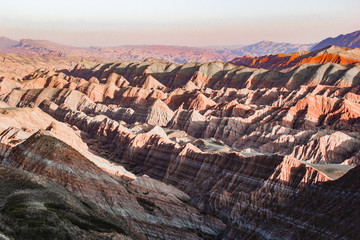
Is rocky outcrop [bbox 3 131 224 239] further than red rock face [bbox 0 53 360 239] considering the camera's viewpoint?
No

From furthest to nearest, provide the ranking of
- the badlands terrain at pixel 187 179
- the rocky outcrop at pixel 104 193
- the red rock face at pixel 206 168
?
the red rock face at pixel 206 168 < the rocky outcrop at pixel 104 193 < the badlands terrain at pixel 187 179

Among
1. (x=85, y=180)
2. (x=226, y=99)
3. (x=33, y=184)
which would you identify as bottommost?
(x=226, y=99)

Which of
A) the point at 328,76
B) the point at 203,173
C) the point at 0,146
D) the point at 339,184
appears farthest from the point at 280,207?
the point at 328,76

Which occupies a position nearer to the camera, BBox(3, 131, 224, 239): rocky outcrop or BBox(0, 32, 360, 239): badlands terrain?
BBox(0, 32, 360, 239): badlands terrain

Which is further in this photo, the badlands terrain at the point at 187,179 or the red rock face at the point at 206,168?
the red rock face at the point at 206,168

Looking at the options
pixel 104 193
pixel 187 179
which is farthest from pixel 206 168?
pixel 104 193

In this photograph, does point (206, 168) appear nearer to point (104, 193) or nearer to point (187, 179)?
point (187, 179)

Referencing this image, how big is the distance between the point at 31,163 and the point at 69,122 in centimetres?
7194

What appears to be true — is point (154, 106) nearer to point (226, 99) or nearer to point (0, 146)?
point (226, 99)

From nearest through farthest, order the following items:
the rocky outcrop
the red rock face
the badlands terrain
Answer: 1. the badlands terrain
2. the rocky outcrop
3. the red rock face

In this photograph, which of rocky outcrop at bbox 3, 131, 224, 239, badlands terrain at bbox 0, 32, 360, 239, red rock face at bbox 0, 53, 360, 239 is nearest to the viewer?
badlands terrain at bbox 0, 32, 360, 239

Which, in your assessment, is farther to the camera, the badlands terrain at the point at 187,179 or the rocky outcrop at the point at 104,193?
the rocky outcrop at the point at 104,193

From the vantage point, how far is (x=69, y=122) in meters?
111

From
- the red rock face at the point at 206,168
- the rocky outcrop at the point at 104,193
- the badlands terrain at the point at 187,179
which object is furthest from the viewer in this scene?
the red rock face at the point at 206,168
